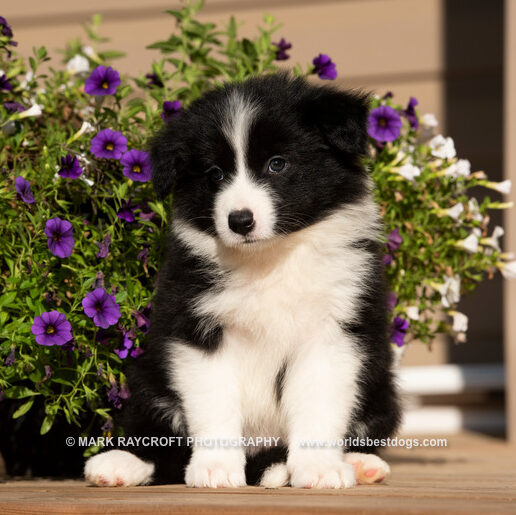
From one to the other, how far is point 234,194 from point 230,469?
2.82ft

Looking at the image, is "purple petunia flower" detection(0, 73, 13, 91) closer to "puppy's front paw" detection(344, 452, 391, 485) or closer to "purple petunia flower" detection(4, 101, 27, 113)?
"purple petunia flower" detection(4, 101, 27, 113)

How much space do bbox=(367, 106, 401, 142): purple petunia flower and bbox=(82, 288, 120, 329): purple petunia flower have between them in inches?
49.2

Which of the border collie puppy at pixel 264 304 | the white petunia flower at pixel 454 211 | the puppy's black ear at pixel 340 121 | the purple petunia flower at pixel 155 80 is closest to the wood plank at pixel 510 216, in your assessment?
the white petunia flower at pixel 454 211

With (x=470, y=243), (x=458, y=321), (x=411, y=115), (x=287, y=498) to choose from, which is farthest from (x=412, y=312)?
(x=287, y=498)

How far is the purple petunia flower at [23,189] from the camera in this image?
2828 millimetres

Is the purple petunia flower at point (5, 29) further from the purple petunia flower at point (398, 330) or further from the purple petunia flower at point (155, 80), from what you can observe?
the purple petunia flower at point (398, 330)

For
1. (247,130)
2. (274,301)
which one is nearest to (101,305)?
(274,301)

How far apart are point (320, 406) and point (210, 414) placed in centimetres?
35

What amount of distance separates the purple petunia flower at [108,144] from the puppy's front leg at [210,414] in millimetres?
744

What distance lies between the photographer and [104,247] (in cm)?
291

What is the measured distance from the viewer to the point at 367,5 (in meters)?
4.98

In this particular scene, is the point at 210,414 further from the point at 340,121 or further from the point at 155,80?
the point at 155,80

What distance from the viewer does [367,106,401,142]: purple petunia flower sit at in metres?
3.30

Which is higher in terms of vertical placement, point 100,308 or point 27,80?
point 27,80
